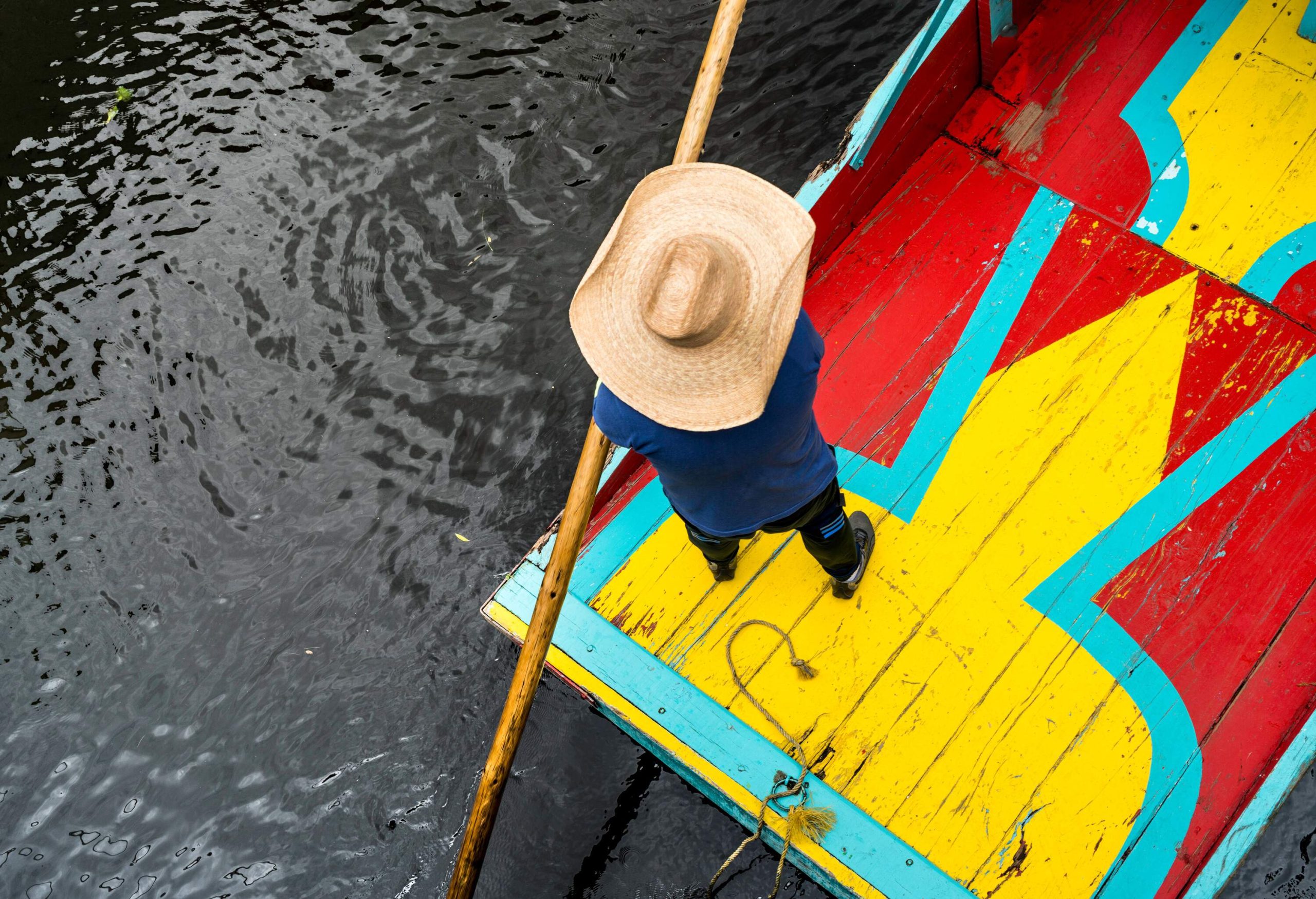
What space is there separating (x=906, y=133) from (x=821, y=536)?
5.81ft

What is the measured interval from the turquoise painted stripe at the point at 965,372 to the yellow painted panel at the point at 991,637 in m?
0.05

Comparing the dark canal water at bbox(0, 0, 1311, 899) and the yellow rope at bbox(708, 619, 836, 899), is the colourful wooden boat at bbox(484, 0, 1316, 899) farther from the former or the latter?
the dark canal water at bbox(0, 0, 1311, 899)

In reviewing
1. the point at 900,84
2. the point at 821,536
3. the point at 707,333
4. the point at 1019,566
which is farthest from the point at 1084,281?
the point at 707,333

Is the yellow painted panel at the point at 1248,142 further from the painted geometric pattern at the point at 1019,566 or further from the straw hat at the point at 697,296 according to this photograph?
the straw hat at the point at 697,296

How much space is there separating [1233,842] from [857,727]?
1.09 metres

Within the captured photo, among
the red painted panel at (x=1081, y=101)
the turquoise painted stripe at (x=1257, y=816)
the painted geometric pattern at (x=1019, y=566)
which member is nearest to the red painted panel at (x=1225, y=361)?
the painted geometric pattern at (x=1019, y=566)

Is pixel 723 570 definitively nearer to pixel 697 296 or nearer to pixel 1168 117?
pixel 697 296

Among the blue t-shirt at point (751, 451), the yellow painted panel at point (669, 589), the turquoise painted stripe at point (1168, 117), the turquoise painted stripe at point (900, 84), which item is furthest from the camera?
the turquoise painted stripe at point (1168, 117)

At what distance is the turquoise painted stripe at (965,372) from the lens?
334cm

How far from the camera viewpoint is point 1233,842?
2682 mm

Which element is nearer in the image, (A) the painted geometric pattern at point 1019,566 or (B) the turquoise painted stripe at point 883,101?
(A) the painted geometric pattern at point 1019,566

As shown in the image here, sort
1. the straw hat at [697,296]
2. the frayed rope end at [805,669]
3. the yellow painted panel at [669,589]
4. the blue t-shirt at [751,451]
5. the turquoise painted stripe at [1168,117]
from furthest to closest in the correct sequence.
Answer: the turquoise painted stripe at [1168,117] < the yellow painted panel at [669,589] < the frayed rope end at [805,669] < the blue t-shirt at [751,451] < the straw hat at [697,296]

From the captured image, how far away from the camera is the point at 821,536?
2805 millimetres

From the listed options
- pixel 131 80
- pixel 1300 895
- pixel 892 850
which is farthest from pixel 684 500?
pixel 131 80
